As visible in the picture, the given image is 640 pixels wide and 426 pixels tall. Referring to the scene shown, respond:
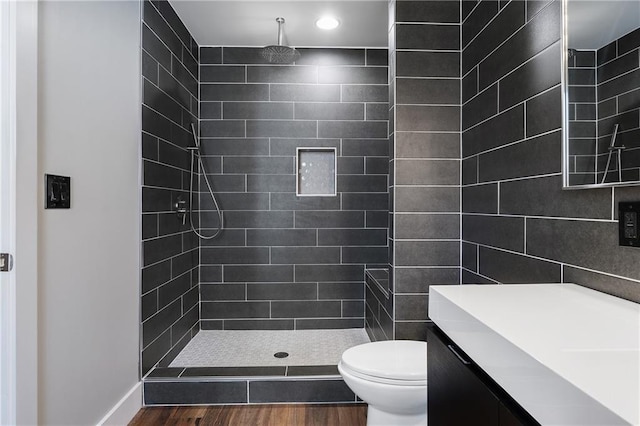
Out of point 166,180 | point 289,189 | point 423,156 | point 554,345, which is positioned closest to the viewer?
point 554,345

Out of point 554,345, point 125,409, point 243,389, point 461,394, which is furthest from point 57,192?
point 554,345

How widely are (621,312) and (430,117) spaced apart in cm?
142

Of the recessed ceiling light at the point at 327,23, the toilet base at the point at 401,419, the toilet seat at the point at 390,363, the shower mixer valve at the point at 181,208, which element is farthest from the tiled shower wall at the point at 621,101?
the shower mixer valve at the point at 181,208

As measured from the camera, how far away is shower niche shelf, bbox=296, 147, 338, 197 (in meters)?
3.10

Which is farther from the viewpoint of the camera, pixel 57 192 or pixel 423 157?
pixel 423 157

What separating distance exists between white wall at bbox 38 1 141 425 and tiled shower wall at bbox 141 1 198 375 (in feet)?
0.32

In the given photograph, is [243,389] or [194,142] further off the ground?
[194,142]

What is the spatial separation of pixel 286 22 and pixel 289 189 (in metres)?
1.28

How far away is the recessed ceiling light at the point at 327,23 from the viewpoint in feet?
8.58

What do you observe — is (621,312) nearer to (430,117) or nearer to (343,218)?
(430,117)

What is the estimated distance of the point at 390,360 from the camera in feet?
5.12

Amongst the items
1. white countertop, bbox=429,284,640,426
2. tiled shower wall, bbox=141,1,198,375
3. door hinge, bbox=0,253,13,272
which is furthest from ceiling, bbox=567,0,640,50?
tiled shower wall, bbox=141,1,198,375

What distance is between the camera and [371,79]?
3.07 meters

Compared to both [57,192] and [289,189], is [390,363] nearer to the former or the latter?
[57,192]
